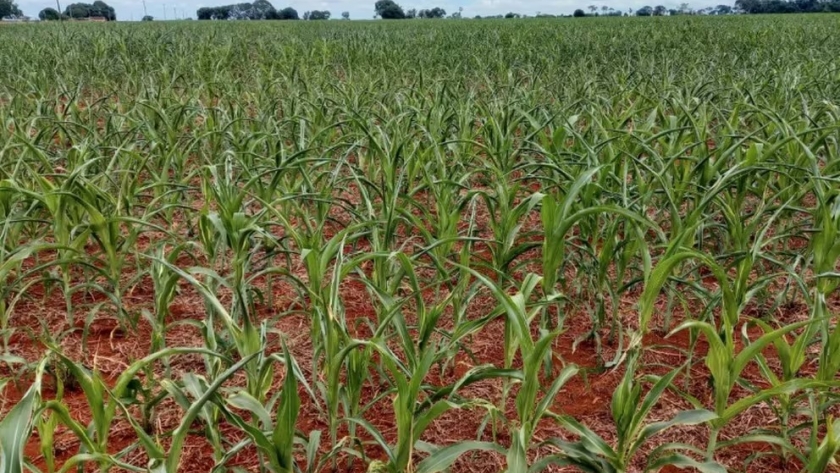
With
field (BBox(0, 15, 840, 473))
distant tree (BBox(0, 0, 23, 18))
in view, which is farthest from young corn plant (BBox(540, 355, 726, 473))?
distant tree (BBox(0, 0, 23, 18))

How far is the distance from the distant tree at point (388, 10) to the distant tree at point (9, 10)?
92.9 ft

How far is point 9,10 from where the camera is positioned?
149 ft

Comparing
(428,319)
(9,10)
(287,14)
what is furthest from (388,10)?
(428,319)

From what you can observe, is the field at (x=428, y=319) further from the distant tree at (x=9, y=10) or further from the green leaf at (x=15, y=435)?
the distant tree at (x=9, y=10)

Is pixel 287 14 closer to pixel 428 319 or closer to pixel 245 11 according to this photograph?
pixel 245 11

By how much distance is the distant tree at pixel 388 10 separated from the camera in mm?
56181

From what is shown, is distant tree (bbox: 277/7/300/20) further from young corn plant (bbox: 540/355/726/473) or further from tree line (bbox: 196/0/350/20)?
young corn plant (bbox: 540/355/726/473)

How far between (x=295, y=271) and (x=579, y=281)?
1122 mm

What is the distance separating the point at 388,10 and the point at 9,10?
29.6m

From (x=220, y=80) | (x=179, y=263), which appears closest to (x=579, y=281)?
(x=179, y=263)

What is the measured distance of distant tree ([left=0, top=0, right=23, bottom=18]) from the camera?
4329cm

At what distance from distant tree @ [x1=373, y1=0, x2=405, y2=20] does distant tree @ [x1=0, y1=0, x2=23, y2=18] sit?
28310 mm

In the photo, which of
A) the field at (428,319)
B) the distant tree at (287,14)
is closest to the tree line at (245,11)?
the distant tree at (287,14)

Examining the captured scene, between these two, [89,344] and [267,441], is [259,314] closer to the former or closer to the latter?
[89,344]
